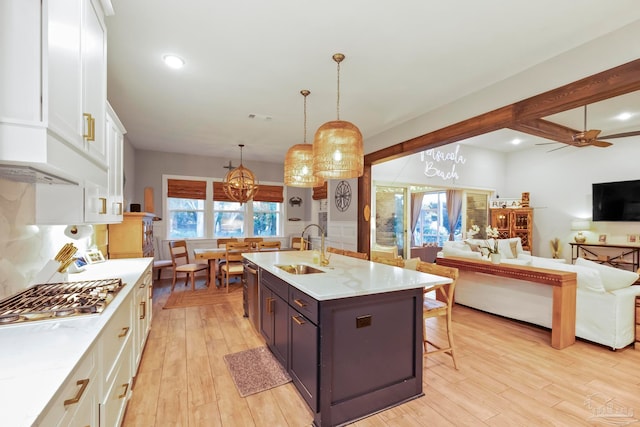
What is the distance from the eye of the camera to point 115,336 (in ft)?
5.13

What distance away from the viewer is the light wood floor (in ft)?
6.31

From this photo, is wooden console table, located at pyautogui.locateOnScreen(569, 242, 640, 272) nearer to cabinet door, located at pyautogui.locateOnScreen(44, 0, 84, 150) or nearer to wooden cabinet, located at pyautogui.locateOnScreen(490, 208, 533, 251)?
wooden cabinet, located at pyautogui.locateOnScreen(490, 208, 533, 251)

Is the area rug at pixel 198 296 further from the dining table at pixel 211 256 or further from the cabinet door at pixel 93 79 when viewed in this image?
the cabinet door at pixel 93 79

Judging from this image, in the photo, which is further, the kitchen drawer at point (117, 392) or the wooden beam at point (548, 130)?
the wooden beam at point (548, 130)

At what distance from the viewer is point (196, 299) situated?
182 inches

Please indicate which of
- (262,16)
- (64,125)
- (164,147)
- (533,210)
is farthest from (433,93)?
(533,210)

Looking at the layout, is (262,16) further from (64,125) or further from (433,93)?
(433,93)

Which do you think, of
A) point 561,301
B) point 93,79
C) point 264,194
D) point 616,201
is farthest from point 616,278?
point 264,194

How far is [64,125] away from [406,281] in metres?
2.14

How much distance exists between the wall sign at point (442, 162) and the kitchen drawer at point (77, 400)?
645 cm

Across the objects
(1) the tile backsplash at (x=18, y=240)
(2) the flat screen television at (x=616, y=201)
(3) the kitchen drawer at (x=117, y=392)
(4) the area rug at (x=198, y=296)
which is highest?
(2) the flat screen television at (x=616, y=201)

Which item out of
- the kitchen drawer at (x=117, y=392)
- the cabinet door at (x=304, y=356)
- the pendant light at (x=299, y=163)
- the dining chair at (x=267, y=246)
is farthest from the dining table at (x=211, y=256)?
the cabinet door at (x=304, y=356)

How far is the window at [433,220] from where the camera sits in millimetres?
8031

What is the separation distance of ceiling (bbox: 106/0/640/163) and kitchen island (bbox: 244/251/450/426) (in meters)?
1.95
